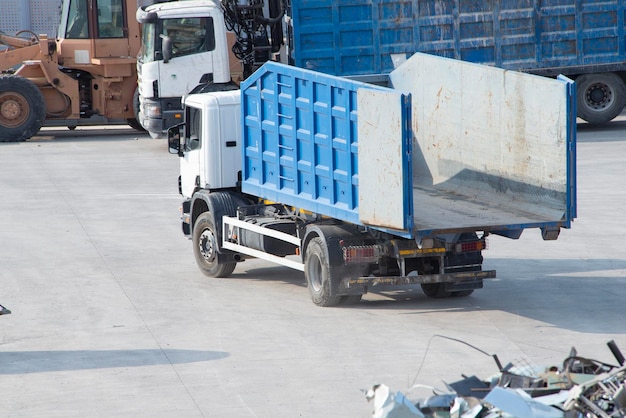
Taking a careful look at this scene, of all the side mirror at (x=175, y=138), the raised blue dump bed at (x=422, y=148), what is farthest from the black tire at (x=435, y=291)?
the side mirror at (x=175, y=138)

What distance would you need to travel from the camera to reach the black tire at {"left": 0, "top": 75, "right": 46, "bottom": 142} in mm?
26656

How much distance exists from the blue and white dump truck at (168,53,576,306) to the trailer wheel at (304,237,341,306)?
0.01 meters

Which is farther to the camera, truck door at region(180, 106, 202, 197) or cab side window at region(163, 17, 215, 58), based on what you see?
cab side window at region(163, 17, 215, 58)

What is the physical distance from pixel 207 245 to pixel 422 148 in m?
2.89

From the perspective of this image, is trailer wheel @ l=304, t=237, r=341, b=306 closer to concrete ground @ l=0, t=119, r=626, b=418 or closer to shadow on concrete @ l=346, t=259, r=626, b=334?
concrete ground @ l=0, t=119, r=626, b=418

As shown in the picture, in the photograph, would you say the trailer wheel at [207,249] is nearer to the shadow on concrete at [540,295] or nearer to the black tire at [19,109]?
the shadow on concrete at [540,295]

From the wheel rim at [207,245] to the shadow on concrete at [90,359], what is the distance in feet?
11.2

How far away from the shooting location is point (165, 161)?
23688 millimetres

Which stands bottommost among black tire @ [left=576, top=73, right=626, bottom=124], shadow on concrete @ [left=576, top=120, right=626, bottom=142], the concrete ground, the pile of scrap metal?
the concrete ground

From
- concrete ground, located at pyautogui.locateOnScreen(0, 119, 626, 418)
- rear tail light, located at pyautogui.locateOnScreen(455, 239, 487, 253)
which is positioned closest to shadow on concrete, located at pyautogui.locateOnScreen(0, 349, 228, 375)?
concrete ground, located at pyautogui.locateOnScreen(0, 119, 626, 418)

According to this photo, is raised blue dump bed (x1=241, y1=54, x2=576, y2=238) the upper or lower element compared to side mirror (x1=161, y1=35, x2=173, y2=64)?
lower

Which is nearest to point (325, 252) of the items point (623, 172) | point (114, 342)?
point (114, 342)

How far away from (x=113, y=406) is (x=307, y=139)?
4.16 metres

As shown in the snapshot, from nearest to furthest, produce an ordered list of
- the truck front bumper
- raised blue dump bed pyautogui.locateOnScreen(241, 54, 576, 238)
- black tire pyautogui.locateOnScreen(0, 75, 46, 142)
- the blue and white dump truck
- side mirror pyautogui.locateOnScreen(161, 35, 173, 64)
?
raised blue dump bed pyautogui.locateOnScreen(241, 54, 576, 238), the blue and white dump truck, side mirror pyautogui.locateOnScreen(161, 35, 173, 64), the truck front bumper, black tire pyautogui.locateOnScreen(0, 75, 46, 142)
